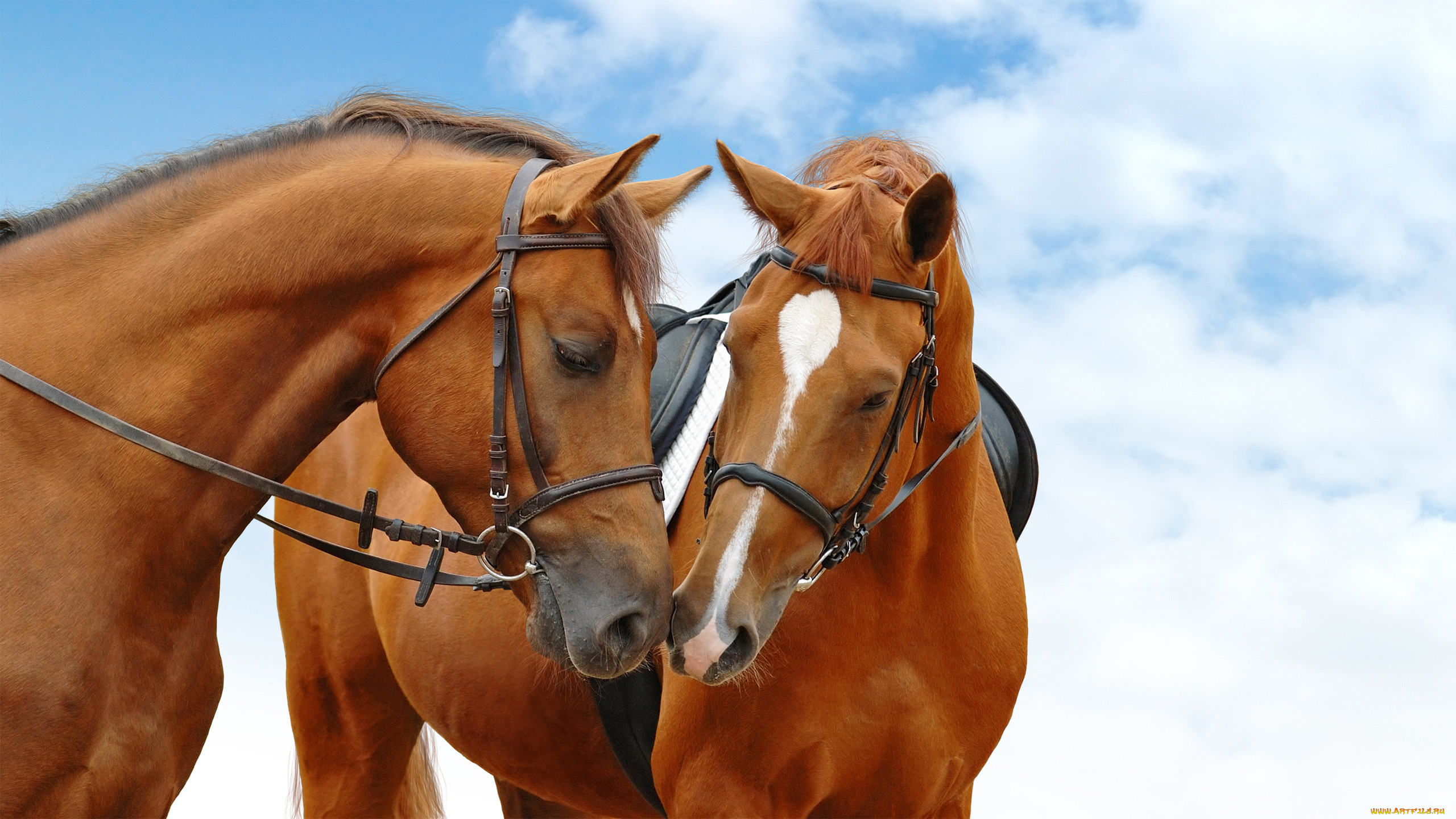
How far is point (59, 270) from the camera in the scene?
11.6ft

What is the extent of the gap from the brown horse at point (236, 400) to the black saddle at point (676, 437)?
0.72 meters

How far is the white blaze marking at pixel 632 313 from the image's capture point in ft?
11.3

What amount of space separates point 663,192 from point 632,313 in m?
0.50

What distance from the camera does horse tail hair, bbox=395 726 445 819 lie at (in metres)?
6.50

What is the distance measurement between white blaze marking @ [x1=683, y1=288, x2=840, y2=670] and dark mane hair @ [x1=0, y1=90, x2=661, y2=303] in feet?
1.55

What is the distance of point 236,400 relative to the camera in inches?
135

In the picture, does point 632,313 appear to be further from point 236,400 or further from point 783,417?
point 236,400

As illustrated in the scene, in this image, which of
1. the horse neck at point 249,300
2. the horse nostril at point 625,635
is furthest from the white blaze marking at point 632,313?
the horse nostril at point 625,635

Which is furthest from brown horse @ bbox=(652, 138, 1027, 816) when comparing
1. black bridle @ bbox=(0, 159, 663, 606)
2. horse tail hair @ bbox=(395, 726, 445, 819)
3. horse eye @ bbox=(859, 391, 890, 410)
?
horse tail hair @ bbox=(395, 726, 445, 819)

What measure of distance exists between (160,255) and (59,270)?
0.32 metres

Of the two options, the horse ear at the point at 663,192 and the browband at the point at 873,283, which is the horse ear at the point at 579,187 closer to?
the horse ear at the point at 663,192

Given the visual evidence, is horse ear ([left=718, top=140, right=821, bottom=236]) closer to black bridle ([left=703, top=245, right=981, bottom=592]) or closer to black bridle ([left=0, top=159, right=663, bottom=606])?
black bridle ([left=703, top=245, right=981, bottom=592])

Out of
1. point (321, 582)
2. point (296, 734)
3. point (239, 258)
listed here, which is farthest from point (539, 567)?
point (296, 734)

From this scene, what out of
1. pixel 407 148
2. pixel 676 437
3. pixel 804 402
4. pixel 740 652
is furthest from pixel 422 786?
pixel 804 402
